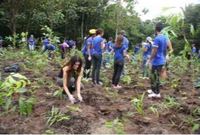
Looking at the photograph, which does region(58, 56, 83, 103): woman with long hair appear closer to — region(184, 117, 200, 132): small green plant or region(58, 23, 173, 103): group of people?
region(58, 23, 173, 103): group of people

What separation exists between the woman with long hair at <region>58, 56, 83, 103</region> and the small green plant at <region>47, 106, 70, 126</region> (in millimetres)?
624

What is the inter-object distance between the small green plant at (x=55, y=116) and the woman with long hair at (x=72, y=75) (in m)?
0.62

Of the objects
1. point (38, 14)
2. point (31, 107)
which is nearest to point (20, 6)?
point (38, 14)

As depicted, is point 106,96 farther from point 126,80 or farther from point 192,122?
point 126,80

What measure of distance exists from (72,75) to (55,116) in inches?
50.8

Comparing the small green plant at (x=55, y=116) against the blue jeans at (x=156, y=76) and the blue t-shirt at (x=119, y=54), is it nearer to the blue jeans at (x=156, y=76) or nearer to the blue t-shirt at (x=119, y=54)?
the blue jeans at (x=156, y=76)

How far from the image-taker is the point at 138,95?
9766 millimetres

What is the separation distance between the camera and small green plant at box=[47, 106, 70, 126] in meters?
6.89

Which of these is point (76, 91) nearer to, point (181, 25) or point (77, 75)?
point (77, 75)

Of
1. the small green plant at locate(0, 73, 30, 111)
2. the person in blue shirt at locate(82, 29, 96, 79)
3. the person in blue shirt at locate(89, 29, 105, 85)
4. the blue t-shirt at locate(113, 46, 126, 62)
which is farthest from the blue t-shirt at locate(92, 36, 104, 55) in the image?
the small green plant at locate(0, 73, 30, 111)

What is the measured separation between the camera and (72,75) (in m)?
8.14

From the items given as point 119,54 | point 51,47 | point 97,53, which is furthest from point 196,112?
point 51,47

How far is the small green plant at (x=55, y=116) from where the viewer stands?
689 centimetres

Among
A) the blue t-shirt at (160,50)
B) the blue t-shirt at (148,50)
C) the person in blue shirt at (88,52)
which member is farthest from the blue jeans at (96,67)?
the blue t-shirt at (160,50)
